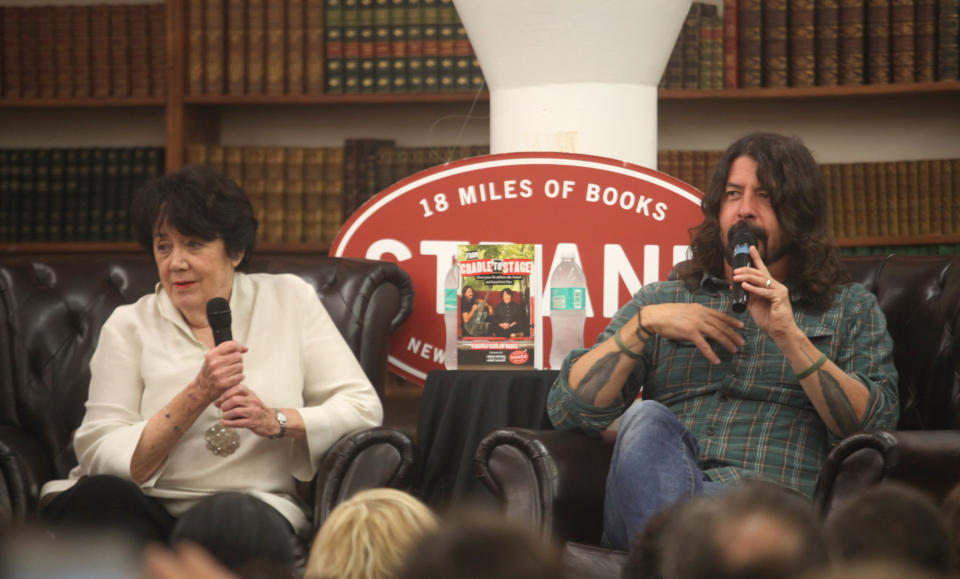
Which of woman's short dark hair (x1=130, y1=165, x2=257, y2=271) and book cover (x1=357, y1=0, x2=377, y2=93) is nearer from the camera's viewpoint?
woman's short dark hair (x1=130, y1=165, x2=257, y2=271)

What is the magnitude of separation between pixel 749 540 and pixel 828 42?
3.42 meters

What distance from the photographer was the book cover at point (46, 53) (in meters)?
4.16

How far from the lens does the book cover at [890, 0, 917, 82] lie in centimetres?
377

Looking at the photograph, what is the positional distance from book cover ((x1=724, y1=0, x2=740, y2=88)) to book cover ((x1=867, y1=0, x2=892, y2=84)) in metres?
0.42

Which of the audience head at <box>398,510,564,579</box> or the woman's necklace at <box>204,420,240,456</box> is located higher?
the audience head at <box>398,510,564,579</box>

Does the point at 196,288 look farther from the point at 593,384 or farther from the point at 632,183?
the point at 632,183

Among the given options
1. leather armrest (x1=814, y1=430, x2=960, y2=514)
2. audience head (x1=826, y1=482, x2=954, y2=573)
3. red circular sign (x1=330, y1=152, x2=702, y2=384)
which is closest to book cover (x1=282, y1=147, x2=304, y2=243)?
red circular sign (x1=330, y1=152, x2=702, y2=384)

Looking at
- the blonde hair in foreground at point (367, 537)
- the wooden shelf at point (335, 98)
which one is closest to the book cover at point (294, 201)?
the wooden shelf at point (335, 98)

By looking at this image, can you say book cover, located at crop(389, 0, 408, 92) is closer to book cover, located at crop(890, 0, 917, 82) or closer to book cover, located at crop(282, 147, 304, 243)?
book cover, located at crop(282, 147, 304, 243)

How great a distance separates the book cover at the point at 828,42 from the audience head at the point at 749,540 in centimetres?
332

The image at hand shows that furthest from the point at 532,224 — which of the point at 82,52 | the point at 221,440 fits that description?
the point at 82,52

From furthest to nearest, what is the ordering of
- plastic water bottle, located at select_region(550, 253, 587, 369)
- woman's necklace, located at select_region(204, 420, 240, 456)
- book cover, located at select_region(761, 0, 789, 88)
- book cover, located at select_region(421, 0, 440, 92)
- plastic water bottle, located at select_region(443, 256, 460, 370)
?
1. book cover, located at select_region(421, 0, 440, 92)
2. book cover, located at select_region(761, 0, 789, 88)
3. plastic water bottle, located at select_region(443, 256, 460, 370)
4. plastic water bottle, located at select_region(550, 253, 587, 369)
5. woman's necklace, located at select_region(204, 420, 240, 456)

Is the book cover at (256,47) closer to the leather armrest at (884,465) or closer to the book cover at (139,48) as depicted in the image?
the book cover at (139,48)

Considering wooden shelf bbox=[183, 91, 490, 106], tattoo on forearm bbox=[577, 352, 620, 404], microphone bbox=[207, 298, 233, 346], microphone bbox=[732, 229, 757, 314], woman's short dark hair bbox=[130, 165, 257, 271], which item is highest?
wooden shelf bbox=[183, 91, 490, 106]
